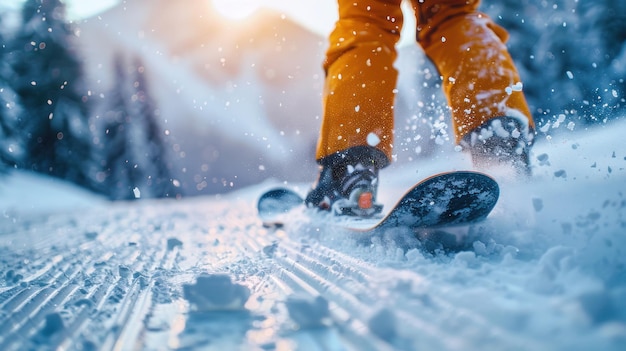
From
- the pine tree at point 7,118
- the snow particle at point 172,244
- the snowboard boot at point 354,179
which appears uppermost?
the pine tree at point 7,118

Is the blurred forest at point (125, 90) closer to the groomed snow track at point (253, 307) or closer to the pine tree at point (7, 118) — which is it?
the pine tree at point (7, 118)

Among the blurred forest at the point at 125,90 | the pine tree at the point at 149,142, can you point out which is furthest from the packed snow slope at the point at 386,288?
the pine tree at the point at 149,142

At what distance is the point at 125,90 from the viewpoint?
34.9 ft

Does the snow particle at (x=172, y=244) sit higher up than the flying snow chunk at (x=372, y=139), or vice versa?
the flying snow chunk at (x=372, y=139)

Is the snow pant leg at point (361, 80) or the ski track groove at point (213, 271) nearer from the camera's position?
the ski track groove at point (213, 271)

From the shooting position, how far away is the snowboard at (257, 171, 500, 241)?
92cm

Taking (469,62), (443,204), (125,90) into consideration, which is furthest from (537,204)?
(125,90)

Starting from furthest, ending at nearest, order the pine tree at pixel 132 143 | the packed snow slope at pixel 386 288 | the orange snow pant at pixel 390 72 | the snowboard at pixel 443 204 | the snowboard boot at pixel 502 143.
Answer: the pine tree at pixel 132 143 → the orange snow pant at pixel 390 72 → the snowboard boot at pixel 502 143 → the snowboard at pixel 443 204 → the packed snow slope at pixel 386 288

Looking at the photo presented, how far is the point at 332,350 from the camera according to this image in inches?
18.8

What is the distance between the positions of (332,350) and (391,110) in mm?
1084

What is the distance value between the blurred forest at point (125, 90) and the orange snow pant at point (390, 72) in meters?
0.36

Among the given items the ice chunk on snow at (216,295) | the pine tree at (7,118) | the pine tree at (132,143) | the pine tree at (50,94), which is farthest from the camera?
the pine tree at (132,143)

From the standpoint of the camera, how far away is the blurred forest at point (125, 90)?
322 cm

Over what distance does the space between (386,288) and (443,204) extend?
1.26ft
